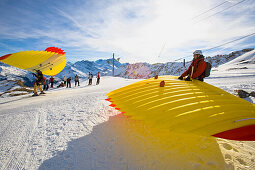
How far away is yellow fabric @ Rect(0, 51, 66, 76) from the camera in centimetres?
739

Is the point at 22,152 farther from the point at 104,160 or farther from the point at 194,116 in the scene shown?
the point at 194,116

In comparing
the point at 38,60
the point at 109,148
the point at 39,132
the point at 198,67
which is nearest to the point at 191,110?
the point at 109,148

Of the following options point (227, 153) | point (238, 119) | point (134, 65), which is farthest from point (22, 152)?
point (134, 65)

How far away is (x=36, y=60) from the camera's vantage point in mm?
7957

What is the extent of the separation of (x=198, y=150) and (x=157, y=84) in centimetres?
200

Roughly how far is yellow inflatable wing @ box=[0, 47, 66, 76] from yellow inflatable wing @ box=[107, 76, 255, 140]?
750 centimetres

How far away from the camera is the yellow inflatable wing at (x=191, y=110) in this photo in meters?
2.06

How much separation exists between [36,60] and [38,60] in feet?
0.36

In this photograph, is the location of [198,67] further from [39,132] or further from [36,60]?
[36,60]

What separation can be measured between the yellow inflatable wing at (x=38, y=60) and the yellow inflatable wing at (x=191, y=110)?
295 inches

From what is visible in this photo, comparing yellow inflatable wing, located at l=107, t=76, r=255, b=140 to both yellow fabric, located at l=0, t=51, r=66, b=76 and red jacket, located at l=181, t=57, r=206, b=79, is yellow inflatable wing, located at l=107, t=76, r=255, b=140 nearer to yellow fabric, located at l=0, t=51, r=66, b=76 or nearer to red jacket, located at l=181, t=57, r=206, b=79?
red jacket, located at l=181, t=57, r=206, b=79

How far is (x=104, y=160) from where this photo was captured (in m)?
2.04

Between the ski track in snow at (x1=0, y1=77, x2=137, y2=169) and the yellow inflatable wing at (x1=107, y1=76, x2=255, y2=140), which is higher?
the yellow inflatable wing at (x1=107, y1=76, x2=255, y2=140)

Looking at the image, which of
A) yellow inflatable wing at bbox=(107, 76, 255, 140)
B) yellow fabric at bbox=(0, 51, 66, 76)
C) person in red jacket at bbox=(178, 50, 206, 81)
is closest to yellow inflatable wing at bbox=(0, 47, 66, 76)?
yellow fabric at bbox=(0, 51, 66, 76)
